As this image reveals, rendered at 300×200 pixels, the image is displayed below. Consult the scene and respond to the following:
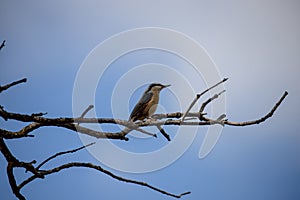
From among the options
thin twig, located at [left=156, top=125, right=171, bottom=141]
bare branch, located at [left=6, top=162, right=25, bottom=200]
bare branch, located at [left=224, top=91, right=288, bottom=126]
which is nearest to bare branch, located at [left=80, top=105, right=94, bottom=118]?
thin twig, located at [left=156, top=125, right=171, bottom=141]

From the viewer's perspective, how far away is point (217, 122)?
353cm

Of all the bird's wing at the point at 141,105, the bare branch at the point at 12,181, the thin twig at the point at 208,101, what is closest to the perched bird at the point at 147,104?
the bird's wing at the point at 141,105

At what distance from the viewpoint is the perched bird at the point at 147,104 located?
7094mm

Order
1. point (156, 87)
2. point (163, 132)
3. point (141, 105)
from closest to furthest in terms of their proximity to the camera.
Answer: point (163, 132) < point (141, 105) < point (156, 87)

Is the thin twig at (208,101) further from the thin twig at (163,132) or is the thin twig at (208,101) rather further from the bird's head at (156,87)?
the bird's head at (156,87)

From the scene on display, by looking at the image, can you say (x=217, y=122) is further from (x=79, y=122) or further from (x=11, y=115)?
(x=11, y=115)

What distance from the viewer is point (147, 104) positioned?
734 cm

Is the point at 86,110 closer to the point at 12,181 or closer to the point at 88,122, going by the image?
the point at 88,122

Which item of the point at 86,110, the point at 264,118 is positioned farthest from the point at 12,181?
the point at 264,118

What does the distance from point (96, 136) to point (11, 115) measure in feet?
2.94

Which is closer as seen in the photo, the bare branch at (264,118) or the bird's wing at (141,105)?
the bare branch at (264,118)

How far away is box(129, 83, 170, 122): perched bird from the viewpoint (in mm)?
7094

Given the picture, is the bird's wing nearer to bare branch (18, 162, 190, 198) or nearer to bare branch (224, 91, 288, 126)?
bare branch (18, 162, 190, 198)

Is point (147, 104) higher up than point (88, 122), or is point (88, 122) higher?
point (147, 104)
